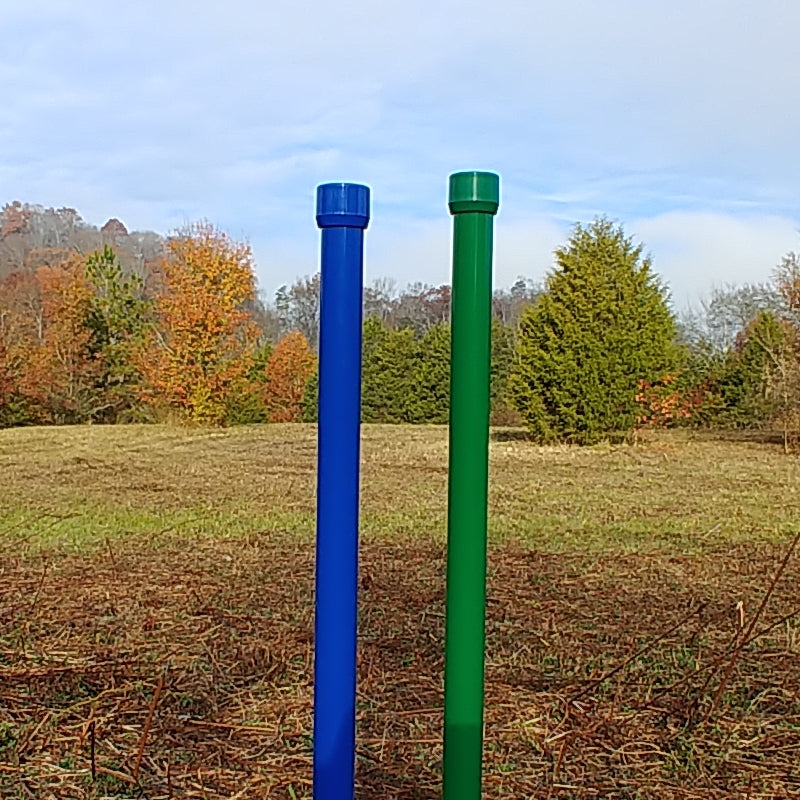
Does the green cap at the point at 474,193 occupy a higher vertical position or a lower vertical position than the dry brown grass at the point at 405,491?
higher

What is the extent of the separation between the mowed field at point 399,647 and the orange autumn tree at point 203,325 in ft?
31.8

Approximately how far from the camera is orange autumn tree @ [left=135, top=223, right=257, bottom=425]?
1717 cm

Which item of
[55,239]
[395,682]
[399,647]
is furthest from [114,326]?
[395,682]

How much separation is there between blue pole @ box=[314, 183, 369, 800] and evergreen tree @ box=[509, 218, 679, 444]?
447 inches

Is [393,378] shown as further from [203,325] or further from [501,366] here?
[203,325]

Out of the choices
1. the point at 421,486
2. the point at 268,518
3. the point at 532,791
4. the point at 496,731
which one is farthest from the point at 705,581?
the point at 421,486

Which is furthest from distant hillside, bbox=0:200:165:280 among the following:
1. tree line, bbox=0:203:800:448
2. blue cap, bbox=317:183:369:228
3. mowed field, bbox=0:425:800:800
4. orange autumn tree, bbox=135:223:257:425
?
blue cap, bbox=317:183:369:228

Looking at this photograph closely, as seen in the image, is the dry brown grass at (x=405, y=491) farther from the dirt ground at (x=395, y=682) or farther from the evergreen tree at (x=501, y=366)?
the evergreen tree at (x=501, y=366)

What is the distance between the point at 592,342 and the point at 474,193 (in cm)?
1141

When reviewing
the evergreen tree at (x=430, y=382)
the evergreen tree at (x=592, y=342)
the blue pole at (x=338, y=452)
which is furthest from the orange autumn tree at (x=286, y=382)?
the blue pole at (x=338, y=452)

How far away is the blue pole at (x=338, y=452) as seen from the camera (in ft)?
5.05

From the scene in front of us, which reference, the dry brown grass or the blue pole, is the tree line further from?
the blue pole

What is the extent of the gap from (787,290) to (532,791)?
1158 cm

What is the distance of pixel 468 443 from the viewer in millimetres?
1538
